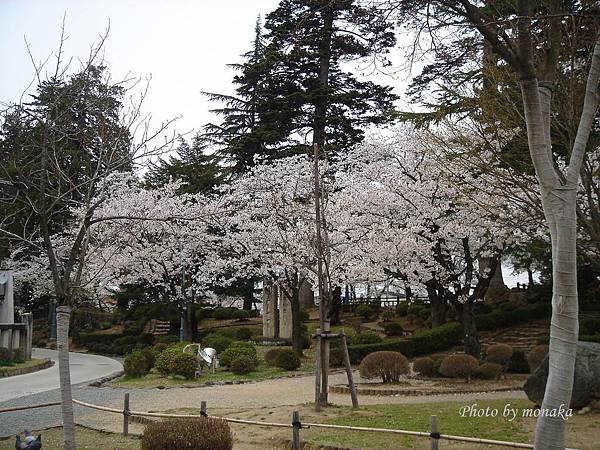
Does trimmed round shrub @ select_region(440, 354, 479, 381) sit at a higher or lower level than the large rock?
lower

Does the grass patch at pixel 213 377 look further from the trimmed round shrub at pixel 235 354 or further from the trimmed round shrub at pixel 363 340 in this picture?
the trimmed round shrub at pixel 363 340

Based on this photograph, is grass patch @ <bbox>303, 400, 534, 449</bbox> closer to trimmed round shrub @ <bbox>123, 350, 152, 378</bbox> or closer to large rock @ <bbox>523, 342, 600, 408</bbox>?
large rock @ <bbox>523, 342, 600, 408</bbox>

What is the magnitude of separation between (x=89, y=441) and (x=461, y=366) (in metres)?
9.50

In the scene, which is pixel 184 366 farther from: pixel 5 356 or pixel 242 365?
pixel 5 356

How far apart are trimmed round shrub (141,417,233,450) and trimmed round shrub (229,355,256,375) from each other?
38.2 feet

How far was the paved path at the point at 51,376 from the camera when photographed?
51.9ft

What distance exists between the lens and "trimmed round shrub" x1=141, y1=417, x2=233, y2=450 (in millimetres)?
6660

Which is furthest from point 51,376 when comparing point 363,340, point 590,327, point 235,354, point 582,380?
Result: point 590,327

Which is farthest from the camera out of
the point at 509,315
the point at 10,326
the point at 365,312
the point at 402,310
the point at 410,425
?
the point at 365,312

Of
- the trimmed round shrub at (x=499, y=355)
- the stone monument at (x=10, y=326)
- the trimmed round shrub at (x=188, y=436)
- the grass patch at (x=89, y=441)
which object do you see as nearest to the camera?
the trimmed round shrub at (x=188, y=436)

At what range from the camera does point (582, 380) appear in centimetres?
1005

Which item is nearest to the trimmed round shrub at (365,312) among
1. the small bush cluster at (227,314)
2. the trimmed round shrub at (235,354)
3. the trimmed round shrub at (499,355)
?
the small bush cluster at (227,314)

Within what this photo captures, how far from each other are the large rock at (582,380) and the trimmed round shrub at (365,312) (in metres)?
22.1

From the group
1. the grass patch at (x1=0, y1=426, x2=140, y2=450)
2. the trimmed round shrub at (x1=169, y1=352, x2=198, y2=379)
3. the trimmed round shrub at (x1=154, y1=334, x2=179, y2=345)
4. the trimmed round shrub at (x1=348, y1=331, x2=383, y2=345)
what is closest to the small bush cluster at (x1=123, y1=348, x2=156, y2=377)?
the trimmed round shrub at (x1=169, y1=352, x2=198, y2=379)
